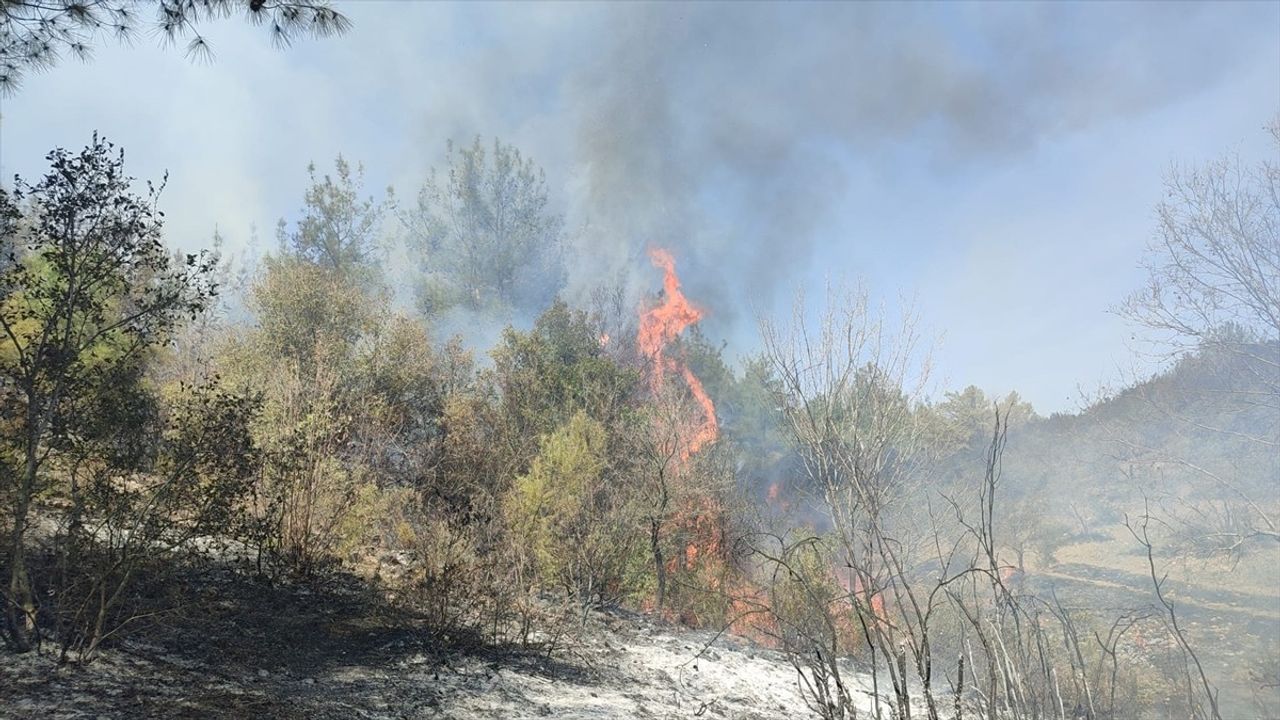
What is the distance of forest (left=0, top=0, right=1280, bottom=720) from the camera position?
4922 millimetres

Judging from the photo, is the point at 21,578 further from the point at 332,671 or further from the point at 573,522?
the point at 573,522

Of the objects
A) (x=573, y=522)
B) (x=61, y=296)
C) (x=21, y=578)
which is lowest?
(x=21, y=578)

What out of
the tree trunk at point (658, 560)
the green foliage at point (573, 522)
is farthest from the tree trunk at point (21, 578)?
the tree trunk at point (658, 560)

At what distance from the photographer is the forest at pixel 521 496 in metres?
4.92

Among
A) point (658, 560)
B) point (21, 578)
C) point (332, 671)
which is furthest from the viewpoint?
point (658, 560)

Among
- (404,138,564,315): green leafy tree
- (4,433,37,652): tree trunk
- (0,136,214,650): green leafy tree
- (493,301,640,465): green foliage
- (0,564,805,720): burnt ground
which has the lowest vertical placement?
(0,564,805,720): burnt ground

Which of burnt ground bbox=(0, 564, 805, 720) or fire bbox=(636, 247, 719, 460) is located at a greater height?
fire bbox=(636, 247, 719, 460)

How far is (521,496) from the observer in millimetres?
14719

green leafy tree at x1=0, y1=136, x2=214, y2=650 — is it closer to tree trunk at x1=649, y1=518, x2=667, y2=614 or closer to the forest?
the forest

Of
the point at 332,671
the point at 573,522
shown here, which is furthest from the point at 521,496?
the point at 332,671

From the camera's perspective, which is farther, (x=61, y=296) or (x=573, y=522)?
(x=573, y=522)

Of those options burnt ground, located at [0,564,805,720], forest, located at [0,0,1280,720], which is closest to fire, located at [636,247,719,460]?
forest, located at [0,0,1280,720]

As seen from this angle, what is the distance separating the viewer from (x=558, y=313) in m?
27.1

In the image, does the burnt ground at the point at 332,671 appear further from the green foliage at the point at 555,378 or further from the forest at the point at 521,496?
the green foliage at the point at 555,378
